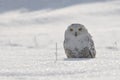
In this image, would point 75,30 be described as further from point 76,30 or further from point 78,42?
point 78,42

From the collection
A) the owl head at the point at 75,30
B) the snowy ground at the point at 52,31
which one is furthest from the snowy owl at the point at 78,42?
the snowy ground at the point at 52,31

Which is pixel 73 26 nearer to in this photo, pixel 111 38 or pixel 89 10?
pixel 111 38

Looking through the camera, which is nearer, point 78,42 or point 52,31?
point 78,42

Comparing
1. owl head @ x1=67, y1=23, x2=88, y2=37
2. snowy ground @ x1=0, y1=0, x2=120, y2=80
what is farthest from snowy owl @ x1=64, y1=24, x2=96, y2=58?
snowy ground @ x1=0, y1=0, x2=120, y2=80

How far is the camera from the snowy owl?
695cm

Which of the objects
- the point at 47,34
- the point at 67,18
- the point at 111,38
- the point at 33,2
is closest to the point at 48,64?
the point at 111,38

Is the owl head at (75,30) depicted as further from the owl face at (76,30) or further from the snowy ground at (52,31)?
the snowy ground at (52,31)

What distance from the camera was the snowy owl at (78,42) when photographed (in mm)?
6953

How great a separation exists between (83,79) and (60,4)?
45.9ft

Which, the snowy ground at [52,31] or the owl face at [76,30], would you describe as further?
the owl face at [76,30]

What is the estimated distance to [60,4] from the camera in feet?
60.6

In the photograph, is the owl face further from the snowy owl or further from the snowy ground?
the snowy ground

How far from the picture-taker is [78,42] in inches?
275

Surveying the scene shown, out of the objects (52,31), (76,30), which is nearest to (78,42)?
(76,30)
